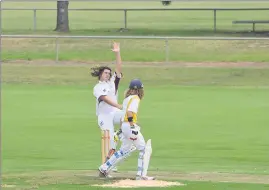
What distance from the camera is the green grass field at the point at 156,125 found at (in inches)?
618

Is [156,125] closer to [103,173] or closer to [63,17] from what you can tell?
[103,173]

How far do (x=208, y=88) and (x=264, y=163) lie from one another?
14129 mm

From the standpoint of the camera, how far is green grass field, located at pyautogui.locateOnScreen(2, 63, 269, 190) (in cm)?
1570

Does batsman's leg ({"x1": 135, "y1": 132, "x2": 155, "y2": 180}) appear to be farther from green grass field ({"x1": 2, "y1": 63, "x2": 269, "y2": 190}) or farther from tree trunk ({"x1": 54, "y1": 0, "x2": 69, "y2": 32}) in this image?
tree trunk ({"x1": 54, "y1": 0, "x2": 69, "y2": 32})

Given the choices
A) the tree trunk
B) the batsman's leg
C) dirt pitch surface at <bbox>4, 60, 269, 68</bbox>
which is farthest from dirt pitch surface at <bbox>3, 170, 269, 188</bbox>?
the tree trunk

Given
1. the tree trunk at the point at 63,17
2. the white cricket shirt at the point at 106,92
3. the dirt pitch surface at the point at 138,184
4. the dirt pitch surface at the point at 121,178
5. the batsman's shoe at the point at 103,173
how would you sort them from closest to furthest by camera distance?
the dirt pitch surface at the point at 138,184, the dirt pitch surface at the point at 121,178, the batsman's shoe at the point at 103,173, the white cricket shirt at the point at 106,92, the tree trunk at the point at 63,17

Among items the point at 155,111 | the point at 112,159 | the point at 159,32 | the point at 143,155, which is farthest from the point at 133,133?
the point at 159,32

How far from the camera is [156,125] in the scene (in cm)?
2258

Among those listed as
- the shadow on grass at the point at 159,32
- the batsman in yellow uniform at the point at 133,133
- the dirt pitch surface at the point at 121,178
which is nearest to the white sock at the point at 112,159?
the batsman in yellow uniform at the point at 133,133

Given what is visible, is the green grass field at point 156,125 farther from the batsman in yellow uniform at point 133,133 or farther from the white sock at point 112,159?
the batsman in yellow uniform at point 133,133

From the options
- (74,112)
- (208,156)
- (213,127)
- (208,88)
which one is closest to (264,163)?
(208,156)

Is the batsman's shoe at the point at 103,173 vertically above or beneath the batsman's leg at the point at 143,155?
beneath

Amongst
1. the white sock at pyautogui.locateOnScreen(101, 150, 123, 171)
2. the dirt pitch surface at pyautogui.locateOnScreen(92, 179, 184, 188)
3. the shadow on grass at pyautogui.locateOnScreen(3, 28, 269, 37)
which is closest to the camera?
the dirt pitch surface at pyautogui.locateOnScreen(92, 179, 184, 188)

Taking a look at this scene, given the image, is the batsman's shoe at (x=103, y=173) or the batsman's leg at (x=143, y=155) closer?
the batsman's leg at (x=143, y=155)
